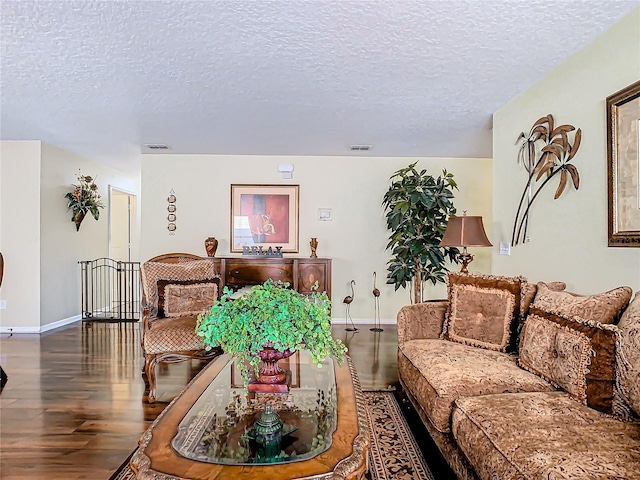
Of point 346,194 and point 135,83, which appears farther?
point 346,194

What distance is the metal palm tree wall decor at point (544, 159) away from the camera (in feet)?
8.94

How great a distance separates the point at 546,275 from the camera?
118 inches

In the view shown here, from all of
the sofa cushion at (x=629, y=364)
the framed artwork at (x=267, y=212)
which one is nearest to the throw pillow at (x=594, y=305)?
the sofa cushion at (x=629, y=364)

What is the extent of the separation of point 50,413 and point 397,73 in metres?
3.39

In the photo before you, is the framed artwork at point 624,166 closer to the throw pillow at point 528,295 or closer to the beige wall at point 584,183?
the beige wall at point 584,183

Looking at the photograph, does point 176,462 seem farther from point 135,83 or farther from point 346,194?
point 346,194

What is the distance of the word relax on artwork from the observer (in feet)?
18.2

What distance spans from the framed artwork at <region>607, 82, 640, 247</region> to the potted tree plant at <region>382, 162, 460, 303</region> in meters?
2.47

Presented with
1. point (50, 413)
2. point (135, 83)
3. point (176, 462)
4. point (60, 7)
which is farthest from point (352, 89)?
point (50, 413)

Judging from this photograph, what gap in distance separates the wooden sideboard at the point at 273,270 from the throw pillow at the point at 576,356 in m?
3.42

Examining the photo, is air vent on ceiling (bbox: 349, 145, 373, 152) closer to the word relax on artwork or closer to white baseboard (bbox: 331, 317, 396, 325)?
the word relax on artwork

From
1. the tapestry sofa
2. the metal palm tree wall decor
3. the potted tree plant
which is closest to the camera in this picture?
the tapestry sofa

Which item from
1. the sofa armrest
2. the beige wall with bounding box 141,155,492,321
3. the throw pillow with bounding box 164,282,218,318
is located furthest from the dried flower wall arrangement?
the sofa armrest

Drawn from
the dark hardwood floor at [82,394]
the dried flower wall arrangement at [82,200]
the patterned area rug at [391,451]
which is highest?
the dried flower wall arrangement at [82,200]
